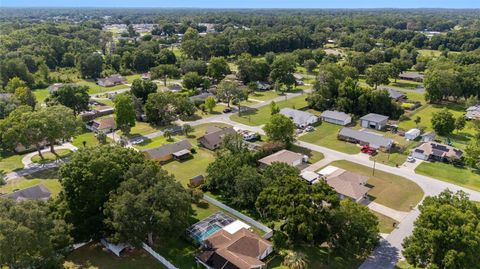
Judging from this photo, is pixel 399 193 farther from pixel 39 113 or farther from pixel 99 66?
pixel 99 66

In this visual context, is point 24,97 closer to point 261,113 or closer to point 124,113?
point 124,113

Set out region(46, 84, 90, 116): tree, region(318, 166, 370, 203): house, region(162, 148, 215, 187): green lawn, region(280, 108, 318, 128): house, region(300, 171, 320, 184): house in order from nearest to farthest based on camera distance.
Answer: region(318, 166, 370, 203): house < region(300, 171, 320, 184): house < region(162, 148, 215, 187): green lawn < region(280, 108, 318, 128): house < region(46, 84, 90, 116): tree

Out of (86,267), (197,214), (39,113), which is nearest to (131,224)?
(86,267)

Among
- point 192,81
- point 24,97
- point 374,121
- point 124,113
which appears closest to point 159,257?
point 124,113

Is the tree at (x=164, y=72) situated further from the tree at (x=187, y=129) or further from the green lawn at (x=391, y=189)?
the green lawn at (x=391, y=189)

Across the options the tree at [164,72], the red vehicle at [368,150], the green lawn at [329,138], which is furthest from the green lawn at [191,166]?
the tree at [164,72]

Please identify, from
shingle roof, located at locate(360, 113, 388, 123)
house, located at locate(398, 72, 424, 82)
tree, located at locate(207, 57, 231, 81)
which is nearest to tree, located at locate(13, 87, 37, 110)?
tree, located at locate(207, 57, 231, 81)

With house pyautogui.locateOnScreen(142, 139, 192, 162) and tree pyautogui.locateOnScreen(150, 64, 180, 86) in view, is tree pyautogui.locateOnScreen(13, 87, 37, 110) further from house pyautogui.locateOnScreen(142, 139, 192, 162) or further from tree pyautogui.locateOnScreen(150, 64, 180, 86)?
house pyautogui.locateOnScreen(142, 139, 192, 162)
